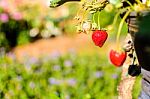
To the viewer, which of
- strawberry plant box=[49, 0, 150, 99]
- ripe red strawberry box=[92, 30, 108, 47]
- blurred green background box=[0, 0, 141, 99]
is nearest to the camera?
strawberry plant box=[49, 0, 150, 99]

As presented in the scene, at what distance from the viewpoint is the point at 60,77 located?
4.24 m

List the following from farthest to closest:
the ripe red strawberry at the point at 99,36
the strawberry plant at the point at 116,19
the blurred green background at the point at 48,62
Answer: the blurred green background at the point at 48,62
the ripe red strawberry at the point at 99,36
the strawberry plant at the point at 116,19

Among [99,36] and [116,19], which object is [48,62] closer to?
[99,36]

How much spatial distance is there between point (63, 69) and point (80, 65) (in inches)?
7.1

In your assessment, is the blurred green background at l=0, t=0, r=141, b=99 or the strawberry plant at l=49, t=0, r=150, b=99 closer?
the strawberry plant at l=49, t=0, r=150, b=99

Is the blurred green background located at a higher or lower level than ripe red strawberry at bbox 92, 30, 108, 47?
Answer: lower

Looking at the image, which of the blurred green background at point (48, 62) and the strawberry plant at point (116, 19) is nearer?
the strawberry plant at point (116, 19)

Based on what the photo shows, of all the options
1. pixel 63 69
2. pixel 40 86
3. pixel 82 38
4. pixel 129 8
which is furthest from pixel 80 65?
pixel 129 8

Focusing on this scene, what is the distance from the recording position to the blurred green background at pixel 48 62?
365cm

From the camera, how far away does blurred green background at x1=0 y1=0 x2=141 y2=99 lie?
12.0ft

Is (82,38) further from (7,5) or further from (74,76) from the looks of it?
(74,76)

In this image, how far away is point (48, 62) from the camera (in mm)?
4895

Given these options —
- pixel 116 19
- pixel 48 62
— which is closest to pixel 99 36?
pixel 116 19

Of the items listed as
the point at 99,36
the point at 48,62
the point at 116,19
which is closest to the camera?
the point at 116,19
